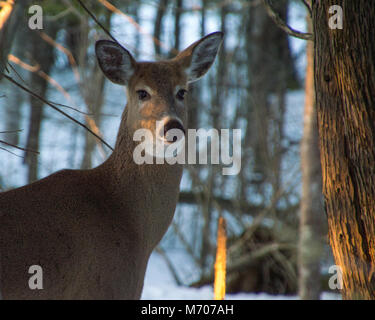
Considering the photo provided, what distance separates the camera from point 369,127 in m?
3.25

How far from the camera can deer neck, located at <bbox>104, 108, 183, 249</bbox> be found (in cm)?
377

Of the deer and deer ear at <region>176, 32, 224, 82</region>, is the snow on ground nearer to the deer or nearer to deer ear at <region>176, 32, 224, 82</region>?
the deer

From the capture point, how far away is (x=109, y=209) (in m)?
3.64

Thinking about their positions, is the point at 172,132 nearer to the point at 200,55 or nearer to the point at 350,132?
the point at 200,55

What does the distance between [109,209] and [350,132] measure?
1651mm

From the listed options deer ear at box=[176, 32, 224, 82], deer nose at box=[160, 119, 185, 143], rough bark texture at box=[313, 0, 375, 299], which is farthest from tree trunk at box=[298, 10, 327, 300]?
deer nose at box=[160, 119, 185, 143]

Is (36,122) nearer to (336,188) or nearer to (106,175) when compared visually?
(106,175)

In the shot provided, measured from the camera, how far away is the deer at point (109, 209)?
3.17m

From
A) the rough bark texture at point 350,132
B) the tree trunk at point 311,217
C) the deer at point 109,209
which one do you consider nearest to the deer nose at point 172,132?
the deer at point 109,209

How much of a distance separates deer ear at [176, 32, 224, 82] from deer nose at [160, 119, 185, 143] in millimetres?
723

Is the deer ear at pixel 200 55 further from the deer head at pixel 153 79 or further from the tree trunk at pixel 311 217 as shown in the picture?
the tree trunk at pixel 311 217

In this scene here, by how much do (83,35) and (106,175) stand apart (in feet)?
18.6

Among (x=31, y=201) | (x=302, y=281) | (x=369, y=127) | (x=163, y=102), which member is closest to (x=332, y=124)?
(x=369, y=127)

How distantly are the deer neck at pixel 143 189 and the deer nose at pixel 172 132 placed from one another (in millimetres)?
382
